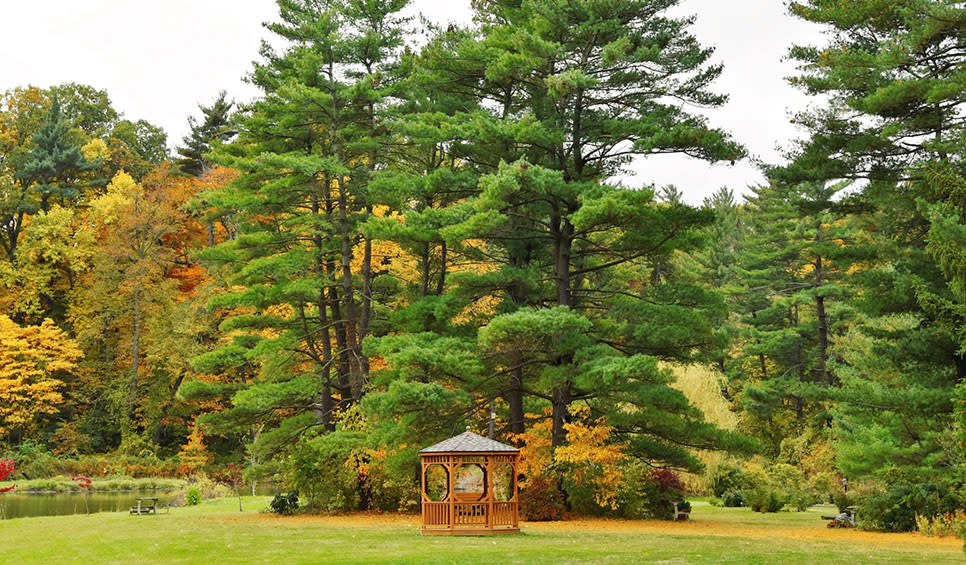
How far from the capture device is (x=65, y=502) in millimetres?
31141

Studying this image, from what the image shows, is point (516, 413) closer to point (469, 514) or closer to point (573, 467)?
point (573, 467)

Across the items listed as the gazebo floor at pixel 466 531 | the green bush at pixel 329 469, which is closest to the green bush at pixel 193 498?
the green bush at pixel 329 469

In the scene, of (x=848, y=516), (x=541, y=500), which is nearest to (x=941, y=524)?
(x=848, y=516)

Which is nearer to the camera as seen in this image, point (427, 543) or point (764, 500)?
point (427, 543)

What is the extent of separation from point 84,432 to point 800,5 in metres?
37.2

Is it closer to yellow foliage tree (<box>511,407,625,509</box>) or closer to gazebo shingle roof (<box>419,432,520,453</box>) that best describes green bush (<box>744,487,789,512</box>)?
yellow foliage tree (<box>511,407,625,509</box>)

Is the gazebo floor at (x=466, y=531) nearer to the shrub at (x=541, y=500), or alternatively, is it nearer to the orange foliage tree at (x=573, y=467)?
the orange foliage tree at (x=573, y=467)

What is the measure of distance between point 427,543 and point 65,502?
21496 millimetres

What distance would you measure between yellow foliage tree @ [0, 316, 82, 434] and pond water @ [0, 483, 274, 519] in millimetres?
7030

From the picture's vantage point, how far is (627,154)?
23.8 meters

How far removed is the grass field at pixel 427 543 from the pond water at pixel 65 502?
6.27 metres

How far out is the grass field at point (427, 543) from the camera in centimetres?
1266

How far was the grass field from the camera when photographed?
1266cm

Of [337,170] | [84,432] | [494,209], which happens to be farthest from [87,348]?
[494,209]
